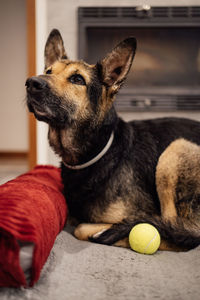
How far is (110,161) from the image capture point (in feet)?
5.36

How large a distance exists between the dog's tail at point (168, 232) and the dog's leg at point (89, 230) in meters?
0.03

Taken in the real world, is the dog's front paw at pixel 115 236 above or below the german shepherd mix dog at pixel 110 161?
below

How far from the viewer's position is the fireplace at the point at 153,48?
3.18 metres

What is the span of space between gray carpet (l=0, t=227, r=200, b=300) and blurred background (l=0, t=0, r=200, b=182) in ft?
6.52

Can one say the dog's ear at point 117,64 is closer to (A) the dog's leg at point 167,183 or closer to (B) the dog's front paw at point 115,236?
(A) the dog's leg at point 167,183

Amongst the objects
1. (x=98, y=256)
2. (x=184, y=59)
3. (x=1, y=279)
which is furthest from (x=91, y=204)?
(x=184, y=59)

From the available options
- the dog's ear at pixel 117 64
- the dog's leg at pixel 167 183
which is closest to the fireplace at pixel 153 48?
the dog's ear at pixel 117 64

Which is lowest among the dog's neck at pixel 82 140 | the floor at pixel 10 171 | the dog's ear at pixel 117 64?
the floor at pixel 10 171

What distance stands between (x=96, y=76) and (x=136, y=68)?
1.93 m

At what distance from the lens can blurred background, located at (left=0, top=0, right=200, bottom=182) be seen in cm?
316

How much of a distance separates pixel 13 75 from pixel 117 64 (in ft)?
13.3

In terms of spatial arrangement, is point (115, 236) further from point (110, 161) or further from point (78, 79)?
point (78, 79)

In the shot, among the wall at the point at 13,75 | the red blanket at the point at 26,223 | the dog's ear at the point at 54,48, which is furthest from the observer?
the wall at the point at 13,75

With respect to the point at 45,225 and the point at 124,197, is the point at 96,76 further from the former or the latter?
the point at 45,225
